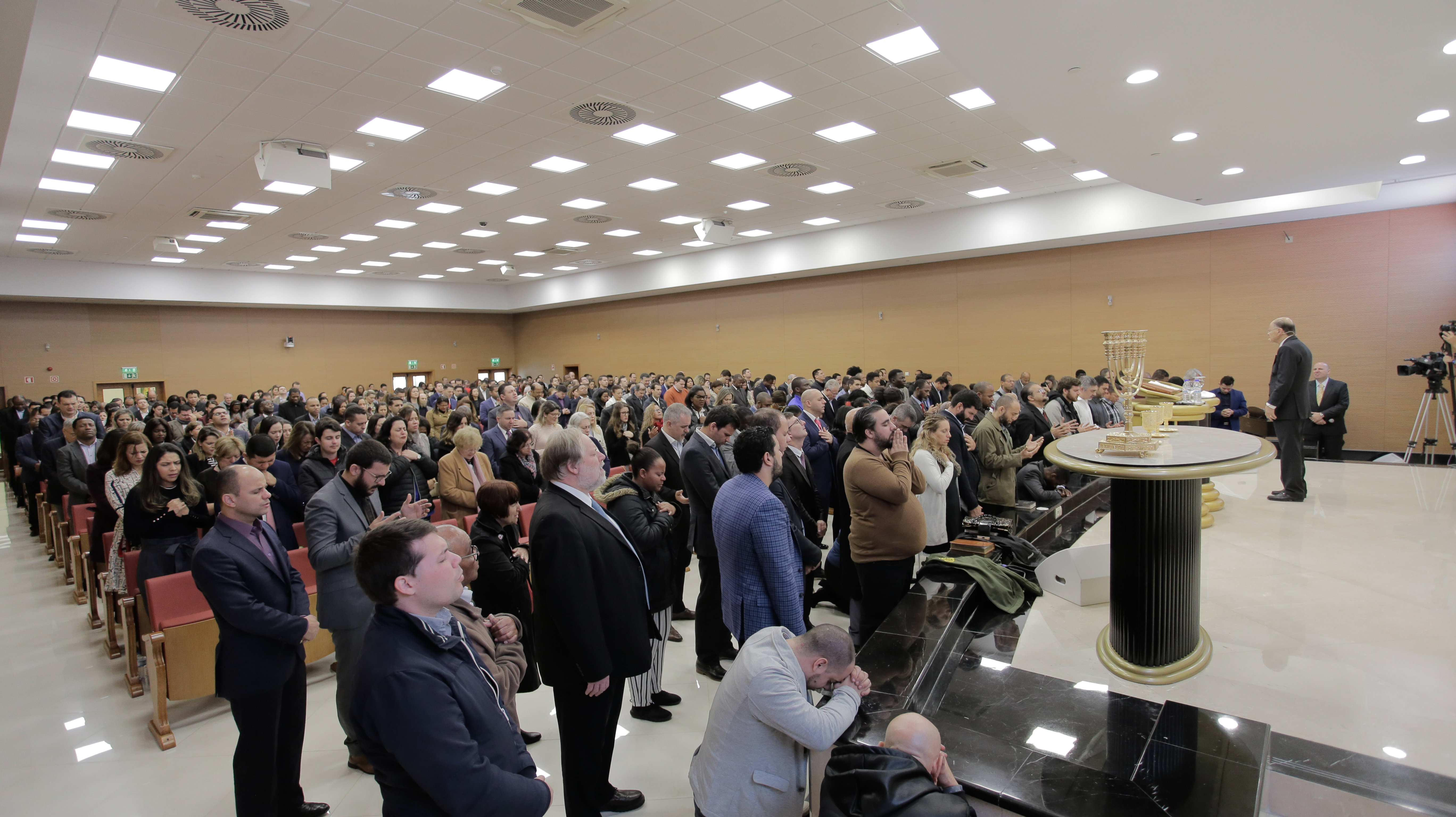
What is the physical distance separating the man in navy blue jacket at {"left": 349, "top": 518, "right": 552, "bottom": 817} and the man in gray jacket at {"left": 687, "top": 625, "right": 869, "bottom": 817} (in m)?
0.56

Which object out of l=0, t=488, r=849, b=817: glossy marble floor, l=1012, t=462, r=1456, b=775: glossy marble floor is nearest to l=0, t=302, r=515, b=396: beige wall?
l=0, t=488, r=849, b=817: glossy marble floor

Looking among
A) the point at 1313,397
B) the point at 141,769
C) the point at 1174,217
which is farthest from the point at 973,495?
the point at 1174,217

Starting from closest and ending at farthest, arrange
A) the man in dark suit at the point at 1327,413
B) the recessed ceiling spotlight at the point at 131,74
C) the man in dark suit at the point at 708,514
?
the man in dark suit at the point at 708,514 → the recessed ceiling spotlight at the point at 131,74 → the man in dark suit at the point at 1327,413

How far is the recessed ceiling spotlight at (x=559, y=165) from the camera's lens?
8.74m

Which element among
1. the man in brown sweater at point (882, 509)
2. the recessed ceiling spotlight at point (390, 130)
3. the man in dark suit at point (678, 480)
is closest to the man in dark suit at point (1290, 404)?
the man in brown sweater at point (882, 509)

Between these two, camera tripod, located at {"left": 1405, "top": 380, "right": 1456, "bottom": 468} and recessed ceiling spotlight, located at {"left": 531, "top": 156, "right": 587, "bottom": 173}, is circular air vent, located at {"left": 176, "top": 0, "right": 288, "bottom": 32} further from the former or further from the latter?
camera tripod, located at {"left": 1405, "top": 380, "right": 1456, "bottom": 468}

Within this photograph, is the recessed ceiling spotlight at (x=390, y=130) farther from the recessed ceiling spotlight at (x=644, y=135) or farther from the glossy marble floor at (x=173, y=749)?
the glossy marble floor at (x=173, y=749)

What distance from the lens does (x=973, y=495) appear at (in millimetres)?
5719

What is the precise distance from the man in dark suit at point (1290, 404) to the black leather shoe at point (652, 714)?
5.50 metres

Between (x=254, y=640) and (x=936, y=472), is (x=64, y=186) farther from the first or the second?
(x=936, y=472)

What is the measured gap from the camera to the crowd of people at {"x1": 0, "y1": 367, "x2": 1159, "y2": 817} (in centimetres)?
163

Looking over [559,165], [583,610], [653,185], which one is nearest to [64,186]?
[559,165]

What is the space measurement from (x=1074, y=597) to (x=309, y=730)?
4.49 m

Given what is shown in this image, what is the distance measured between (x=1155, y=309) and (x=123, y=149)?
1509 centimetres
